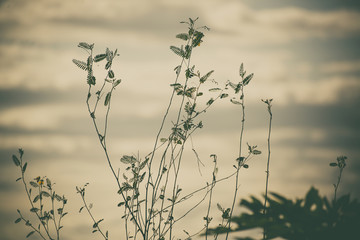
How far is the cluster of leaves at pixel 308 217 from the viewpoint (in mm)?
2795

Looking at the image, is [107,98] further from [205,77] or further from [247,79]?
[247,79]

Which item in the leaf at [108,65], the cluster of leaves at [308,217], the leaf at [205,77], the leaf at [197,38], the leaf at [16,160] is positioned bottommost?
the cluster of leaves at [308,217]

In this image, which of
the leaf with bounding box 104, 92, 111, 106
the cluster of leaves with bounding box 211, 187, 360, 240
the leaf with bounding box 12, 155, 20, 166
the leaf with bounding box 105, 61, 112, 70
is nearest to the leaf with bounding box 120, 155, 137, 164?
the leaf with bounding box 104, 92, 111, 106

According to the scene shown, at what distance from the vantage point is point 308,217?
306 centimetres

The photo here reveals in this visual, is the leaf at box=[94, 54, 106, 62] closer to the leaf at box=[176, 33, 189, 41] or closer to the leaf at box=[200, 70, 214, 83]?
the leaf at box=[176, 33, 189, 41]

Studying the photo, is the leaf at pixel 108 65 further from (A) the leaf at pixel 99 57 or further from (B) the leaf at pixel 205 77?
(B) the leaf at pixel 205 77

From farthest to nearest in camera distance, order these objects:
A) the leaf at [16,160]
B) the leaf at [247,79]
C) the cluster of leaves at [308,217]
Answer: the cluster of leaves at [308,217], the leaf at [16,160], the leaf at [247,79]

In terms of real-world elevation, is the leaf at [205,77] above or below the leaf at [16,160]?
above

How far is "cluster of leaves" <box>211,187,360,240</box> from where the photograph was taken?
2.79 m

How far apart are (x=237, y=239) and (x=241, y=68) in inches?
60.6

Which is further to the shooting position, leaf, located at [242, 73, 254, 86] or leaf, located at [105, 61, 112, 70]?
leaf, located at [242, 73, 254, 86]

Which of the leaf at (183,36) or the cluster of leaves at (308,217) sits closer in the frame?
the leaf at (183,36)

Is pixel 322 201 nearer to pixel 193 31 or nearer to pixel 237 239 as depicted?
pixel 237 239

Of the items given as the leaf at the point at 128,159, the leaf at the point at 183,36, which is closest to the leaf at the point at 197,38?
the leaf at the point at 183,36
